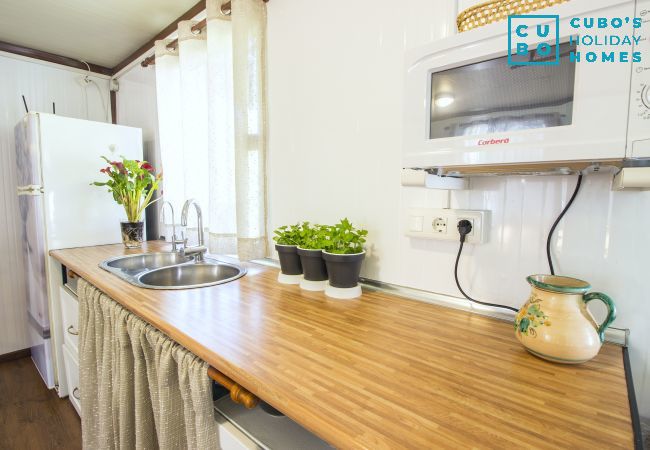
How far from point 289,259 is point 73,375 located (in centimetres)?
149

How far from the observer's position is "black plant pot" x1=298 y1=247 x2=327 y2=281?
3.59 ft

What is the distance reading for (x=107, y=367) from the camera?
44.9 inches

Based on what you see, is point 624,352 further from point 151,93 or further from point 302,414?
point 151,93

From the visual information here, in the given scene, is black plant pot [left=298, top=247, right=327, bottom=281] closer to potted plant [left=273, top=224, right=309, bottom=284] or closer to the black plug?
potted plant [left=273, top=224, right=309, bottom=284]

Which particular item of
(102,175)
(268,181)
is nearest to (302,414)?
(268,181)

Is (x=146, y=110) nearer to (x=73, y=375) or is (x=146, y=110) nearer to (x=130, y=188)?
(x=130, y=188)

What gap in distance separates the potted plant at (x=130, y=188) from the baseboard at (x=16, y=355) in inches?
51.5

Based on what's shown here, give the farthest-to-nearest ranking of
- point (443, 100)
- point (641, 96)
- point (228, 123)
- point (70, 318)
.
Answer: point (70, 318) → point (228, 123) → point (443, 100) → point (641, 96)

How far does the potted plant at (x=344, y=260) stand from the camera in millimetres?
1020

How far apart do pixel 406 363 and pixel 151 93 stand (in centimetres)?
245

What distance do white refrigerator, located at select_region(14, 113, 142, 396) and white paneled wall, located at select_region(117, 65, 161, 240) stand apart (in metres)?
0.17

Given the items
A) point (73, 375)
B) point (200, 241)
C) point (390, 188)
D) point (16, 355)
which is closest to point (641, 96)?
point (390, 188)

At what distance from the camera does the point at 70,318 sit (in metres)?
1.69

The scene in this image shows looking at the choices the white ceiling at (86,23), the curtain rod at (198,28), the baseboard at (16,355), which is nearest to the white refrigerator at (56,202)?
the baseboard at (16,355)
